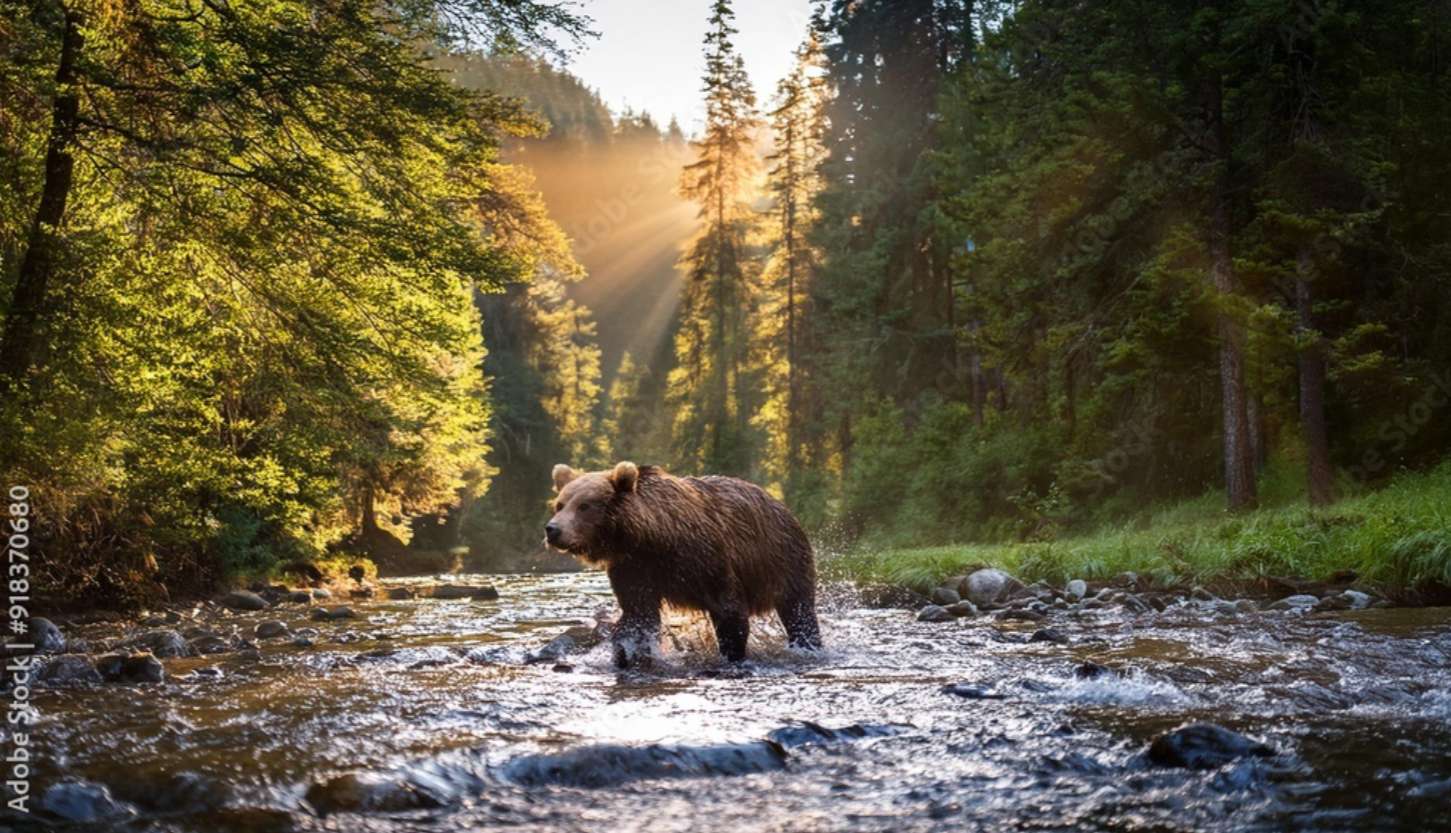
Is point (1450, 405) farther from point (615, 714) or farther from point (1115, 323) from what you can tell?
point (615, 714)

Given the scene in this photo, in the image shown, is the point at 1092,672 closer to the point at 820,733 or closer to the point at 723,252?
the point at 820,733

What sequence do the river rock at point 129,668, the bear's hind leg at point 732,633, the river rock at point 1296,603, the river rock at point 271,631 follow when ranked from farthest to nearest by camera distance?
the river rock at point 271,631 → the river rock at point 1296,603 → the bear's hind leg at point 732,633 → the river rock at point 129,668

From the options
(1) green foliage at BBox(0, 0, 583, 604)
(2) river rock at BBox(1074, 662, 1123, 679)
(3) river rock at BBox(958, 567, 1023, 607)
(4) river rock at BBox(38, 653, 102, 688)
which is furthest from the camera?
(3) river rock at BBox(958, 567, 1023, 607)

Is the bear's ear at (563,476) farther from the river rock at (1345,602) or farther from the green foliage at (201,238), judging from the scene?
the river rock at (1345,602)

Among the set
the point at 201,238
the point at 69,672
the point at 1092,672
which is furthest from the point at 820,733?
the point at 201,238

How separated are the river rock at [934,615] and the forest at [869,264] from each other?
4.88 metres

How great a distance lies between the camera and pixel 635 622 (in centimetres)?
771

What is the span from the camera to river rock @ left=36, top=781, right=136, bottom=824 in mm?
3457

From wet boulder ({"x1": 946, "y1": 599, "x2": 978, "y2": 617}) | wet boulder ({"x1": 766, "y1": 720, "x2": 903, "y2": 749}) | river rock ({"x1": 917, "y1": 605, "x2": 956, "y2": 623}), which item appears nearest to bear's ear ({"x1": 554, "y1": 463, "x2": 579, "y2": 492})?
wet boulder ({"x1": 766, "y1": 720, "x2": 903, "y2": 749})

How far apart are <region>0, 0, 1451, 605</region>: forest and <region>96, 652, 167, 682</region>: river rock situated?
11.1ft

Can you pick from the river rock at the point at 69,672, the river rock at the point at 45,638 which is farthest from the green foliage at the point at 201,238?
the river rock at the point at 69,672

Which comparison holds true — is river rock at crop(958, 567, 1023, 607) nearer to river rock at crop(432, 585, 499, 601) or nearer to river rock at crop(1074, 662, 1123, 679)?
river rock at crop(1074, 662, 1123, 679)

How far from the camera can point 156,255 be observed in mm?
10359

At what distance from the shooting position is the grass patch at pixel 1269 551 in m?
10.6
